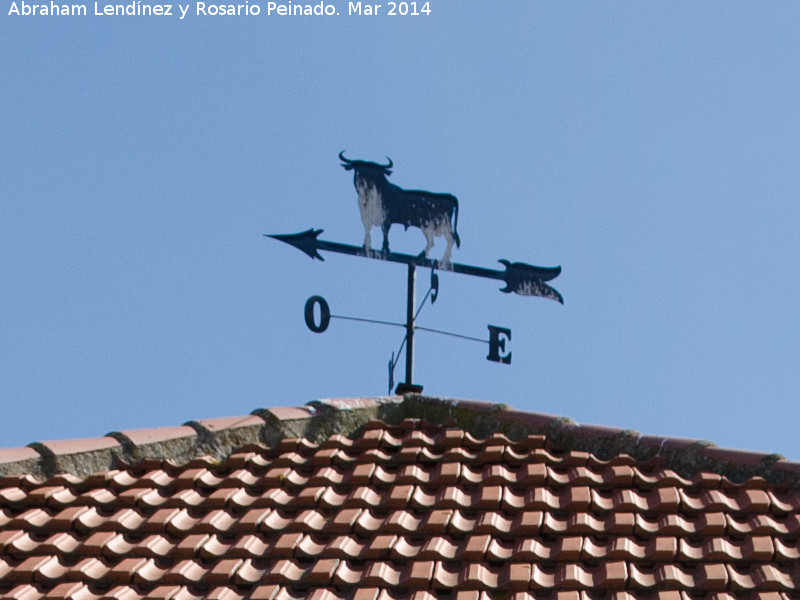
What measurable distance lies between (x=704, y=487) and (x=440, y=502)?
44.1 inches

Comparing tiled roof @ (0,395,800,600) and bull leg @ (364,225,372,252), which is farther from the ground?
bull leg @ (364,225,372,252)

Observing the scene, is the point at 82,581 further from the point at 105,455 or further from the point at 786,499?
the point at 786,499

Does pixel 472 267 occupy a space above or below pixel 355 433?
above

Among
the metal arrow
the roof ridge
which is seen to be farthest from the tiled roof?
the metal arrow

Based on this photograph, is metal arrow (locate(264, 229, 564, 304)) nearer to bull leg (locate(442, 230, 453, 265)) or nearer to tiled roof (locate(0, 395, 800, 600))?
bull leg (locate(442, 230, 453, 265))

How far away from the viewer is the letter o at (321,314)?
6598mm

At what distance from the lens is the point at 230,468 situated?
5480 mm

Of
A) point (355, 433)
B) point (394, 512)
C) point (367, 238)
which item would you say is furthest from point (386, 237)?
point (394, 512)

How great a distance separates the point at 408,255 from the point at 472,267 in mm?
456

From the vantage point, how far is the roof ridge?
17.6ft

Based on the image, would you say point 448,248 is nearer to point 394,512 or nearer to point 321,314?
point 321,314

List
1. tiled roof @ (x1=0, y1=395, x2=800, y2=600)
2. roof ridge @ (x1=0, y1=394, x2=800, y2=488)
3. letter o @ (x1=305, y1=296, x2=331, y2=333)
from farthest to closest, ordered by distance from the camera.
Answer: letter o @ (x1=305, y1=296, x2=331, y2=333), roof ridge @ (x1=0, y1=394, x2=800, y2=488), tiled roof @ (x1=0, y1=395, x2=800, y2=600)

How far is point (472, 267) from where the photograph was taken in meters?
6.95

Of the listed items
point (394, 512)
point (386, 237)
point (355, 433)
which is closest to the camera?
point (394, 512)
